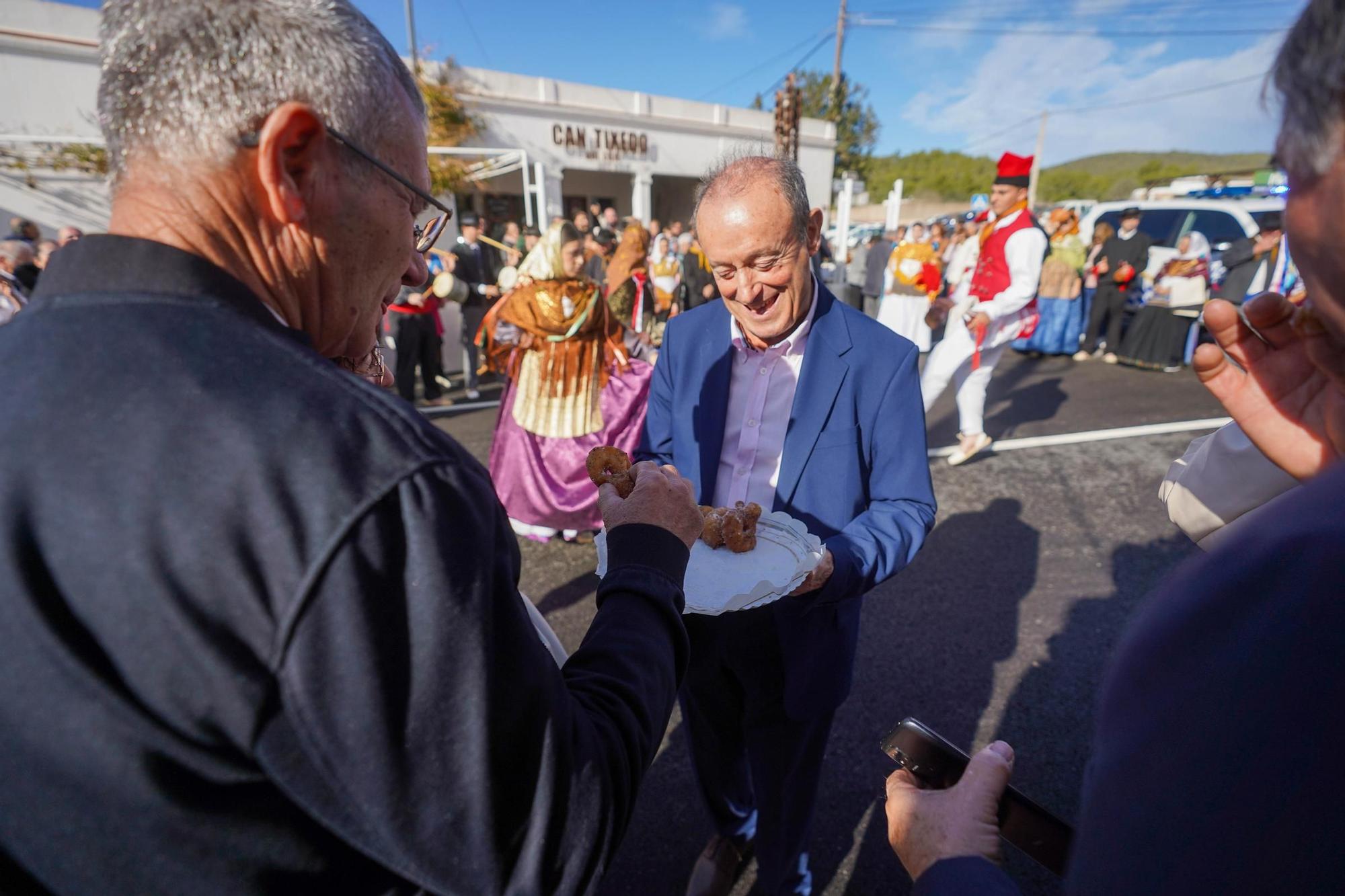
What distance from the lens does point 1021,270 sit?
5.06 metres

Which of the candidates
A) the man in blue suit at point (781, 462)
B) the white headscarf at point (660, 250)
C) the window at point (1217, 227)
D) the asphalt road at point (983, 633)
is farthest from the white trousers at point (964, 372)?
the window at point (1217, 227)

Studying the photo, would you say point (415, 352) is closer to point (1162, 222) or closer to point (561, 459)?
point (561, 459)

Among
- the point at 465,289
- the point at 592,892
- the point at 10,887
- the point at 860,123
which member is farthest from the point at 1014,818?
the point at 860,123

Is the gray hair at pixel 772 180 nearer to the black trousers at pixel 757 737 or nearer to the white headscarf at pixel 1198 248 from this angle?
the black trousers at pixel 757 737

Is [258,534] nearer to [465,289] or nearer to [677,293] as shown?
[465,289]

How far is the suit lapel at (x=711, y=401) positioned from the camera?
194 cm

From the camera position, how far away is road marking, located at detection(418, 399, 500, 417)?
7242 millimetres

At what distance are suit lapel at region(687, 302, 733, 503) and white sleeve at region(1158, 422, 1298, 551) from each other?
110 cm

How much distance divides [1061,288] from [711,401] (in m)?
9.36

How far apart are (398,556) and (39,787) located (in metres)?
0.36

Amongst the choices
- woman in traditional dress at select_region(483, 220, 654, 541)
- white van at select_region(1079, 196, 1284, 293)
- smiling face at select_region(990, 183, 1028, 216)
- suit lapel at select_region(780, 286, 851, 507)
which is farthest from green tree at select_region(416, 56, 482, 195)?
suit lapel at select_region(780, 286, 851, 507)

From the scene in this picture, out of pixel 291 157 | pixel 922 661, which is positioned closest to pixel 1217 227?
pixel 922 661

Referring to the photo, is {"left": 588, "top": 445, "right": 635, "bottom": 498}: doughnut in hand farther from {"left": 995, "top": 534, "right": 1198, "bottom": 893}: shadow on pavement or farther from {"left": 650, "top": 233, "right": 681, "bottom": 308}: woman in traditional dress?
{"left": 650, "top": 233, "right": 681, "bottom": 308}: woman in traditional dress

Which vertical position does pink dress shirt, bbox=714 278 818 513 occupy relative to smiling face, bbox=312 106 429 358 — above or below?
below
